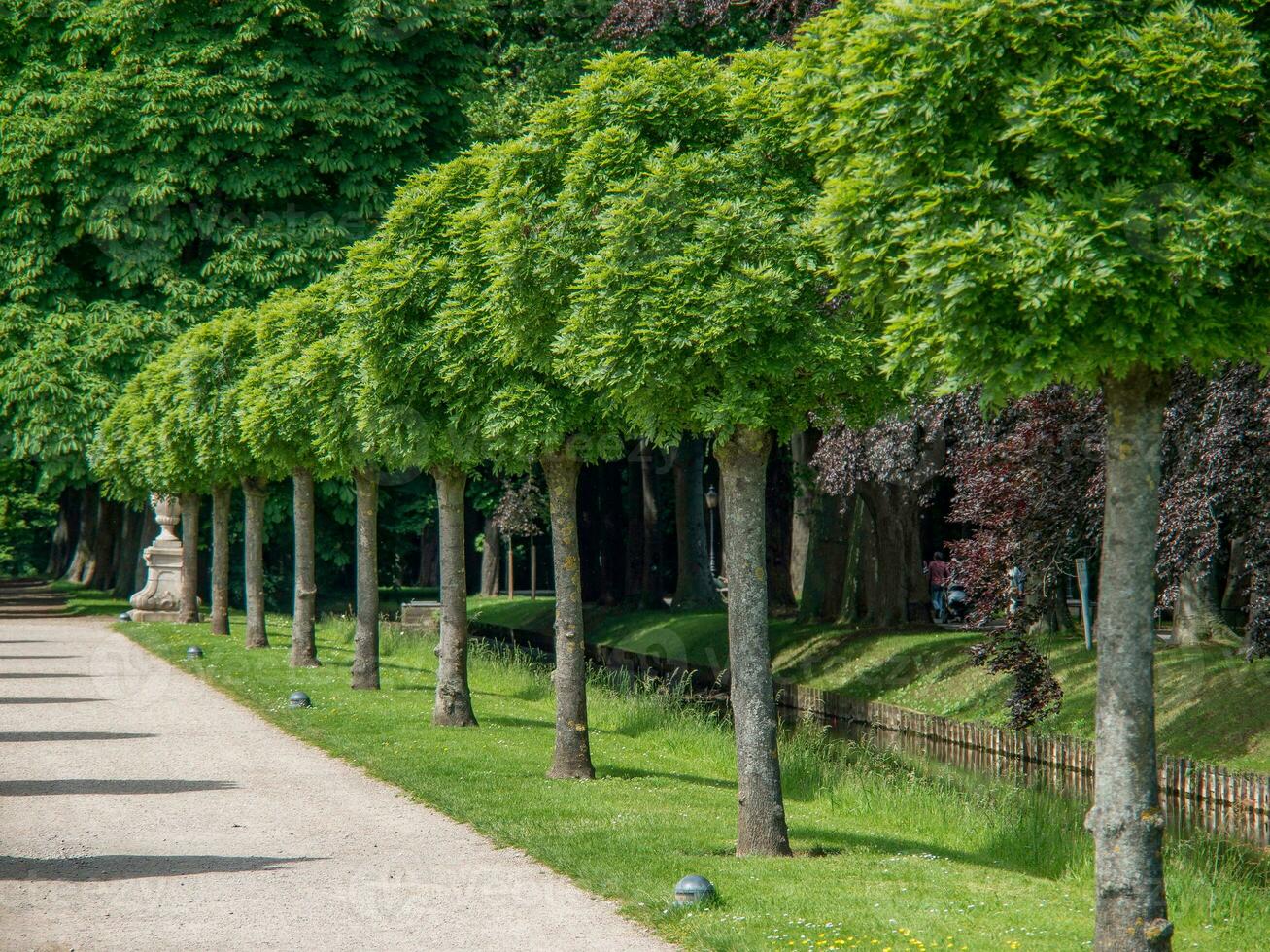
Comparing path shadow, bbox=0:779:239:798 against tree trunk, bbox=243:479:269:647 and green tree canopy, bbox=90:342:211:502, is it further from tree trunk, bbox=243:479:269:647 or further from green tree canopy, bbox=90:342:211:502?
green tree canopy, bbox=90:342:211:502

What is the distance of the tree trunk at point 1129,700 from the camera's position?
7.60 metres

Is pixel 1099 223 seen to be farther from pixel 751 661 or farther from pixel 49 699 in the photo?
pixel 49 699

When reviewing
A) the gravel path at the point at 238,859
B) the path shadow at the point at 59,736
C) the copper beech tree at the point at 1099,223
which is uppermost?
the copper beech tree at the point at 1099,223

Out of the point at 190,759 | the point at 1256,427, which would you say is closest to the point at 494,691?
the point at 190,759

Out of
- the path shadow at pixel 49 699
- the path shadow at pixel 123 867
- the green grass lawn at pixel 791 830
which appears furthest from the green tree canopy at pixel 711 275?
the path shadow at pixel 49 699

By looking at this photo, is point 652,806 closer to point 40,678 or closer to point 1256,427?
point 1256,427

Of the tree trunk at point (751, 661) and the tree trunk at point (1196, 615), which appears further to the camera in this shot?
the tree trunk at point (1196, 615)

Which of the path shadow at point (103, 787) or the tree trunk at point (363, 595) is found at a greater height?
the tree trunk at point (363, 595)

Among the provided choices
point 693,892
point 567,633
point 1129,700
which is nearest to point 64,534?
point 567,633

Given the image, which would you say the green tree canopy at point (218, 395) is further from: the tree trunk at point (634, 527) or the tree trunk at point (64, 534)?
the tree trunk at point (64, 534)

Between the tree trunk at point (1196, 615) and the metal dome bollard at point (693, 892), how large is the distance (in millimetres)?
13646

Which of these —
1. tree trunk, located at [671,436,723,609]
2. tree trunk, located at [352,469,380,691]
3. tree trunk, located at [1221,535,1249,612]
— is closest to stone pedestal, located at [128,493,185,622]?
tree trunk, located at [671,436,723,609]

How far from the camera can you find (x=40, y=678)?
2281 cm

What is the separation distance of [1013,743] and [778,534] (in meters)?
14.6
